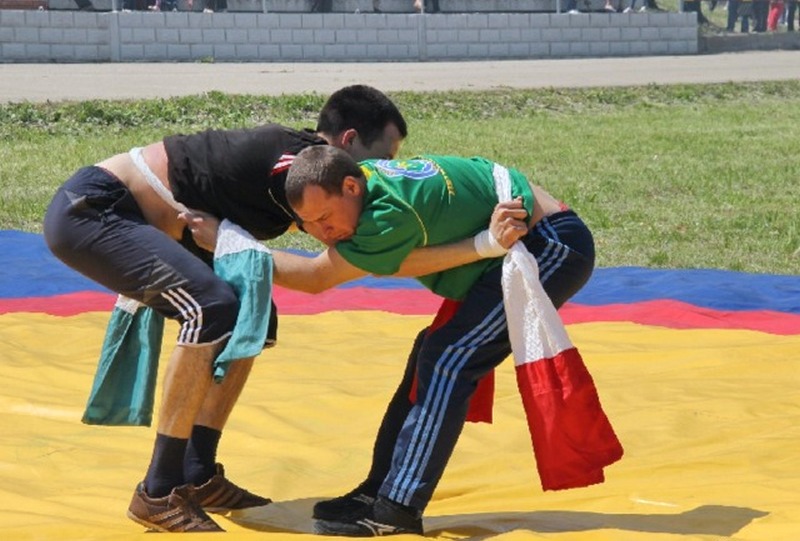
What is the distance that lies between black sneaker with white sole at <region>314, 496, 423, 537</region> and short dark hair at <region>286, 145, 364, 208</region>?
823mm

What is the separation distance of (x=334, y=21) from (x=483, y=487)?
1886 cm

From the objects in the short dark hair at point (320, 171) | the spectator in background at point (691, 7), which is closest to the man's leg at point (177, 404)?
the short dark hair at point (320, 171)

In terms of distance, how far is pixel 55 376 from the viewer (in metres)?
5.96

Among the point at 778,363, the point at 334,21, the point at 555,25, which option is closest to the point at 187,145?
the point at 778,363

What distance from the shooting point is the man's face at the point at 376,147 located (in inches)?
176

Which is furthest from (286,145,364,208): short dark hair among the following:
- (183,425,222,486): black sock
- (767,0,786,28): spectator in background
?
(767,0,786,28): spectator in background

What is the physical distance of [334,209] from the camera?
3945mm

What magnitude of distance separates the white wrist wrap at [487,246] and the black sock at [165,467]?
96 cm

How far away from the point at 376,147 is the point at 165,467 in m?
1.10

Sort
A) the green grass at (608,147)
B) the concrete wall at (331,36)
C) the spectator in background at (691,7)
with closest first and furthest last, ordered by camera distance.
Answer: the green grass at (608,147) → the concrete wall at (331,36) → the spectator in background at (691,7)

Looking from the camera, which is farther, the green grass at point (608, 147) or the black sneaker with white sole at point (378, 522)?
the green grass at point (608, 147)

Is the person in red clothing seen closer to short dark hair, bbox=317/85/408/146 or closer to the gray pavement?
the gray pavement

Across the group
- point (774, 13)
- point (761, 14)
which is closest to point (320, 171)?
point (774, 13)

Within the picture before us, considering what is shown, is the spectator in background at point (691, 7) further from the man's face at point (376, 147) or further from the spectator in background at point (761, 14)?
the man's face at point (376, 147)
